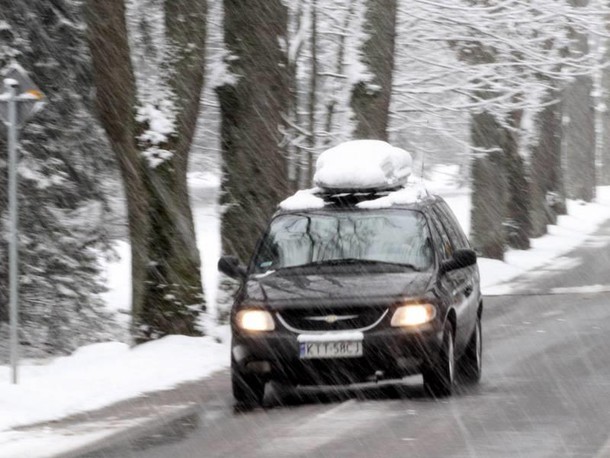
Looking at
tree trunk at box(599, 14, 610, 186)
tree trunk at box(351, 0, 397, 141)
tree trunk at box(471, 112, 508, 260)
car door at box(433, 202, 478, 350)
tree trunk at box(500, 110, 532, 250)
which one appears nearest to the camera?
car door at box(433, 202, 478, 350)

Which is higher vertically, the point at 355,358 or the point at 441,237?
the point at 441,237

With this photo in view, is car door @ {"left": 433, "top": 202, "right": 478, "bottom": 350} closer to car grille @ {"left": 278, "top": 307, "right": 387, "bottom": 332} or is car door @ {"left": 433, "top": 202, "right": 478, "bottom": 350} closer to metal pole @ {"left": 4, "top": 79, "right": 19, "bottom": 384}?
car grille @ {"left": 278, "top": 307, "right": 387, "bottom": 332}

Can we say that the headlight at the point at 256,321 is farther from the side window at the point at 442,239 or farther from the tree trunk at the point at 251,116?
the tree trunk at the point at 251,116

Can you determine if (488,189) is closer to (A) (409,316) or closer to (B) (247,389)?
(B) (247,389)

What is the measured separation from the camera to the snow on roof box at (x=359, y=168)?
44.1 ft

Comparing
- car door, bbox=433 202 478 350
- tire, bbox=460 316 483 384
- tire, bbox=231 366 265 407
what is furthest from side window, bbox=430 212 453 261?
tire, bbox=231 366 265 407

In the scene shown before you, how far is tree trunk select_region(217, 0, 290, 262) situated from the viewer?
62.5 feet

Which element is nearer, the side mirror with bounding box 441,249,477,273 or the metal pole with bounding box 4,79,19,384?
the side mirror with bounding box 441,249,477,273

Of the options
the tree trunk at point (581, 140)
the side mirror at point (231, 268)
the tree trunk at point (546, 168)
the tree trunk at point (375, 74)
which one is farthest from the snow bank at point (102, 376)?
the tree trunk at point (581, 140)

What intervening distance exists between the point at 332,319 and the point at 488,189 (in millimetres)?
18963

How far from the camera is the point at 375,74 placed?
2352 cm

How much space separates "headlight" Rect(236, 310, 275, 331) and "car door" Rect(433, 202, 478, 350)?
5.51ft

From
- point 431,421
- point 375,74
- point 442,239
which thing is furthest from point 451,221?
point 375,74

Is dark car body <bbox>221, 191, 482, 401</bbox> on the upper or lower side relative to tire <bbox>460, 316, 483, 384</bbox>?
upper
